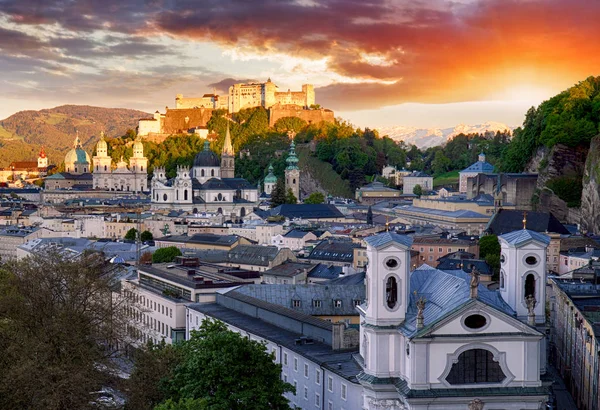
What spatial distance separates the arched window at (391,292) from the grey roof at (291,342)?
447cm

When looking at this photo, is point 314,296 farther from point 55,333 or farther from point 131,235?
point 131,235

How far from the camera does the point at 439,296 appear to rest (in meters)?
31.8

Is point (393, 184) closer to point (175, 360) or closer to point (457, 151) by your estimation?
point (457, 151)

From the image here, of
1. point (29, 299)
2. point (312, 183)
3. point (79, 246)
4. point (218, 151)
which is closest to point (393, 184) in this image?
point (312, 183)

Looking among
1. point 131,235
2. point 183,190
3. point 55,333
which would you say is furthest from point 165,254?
point 183,190

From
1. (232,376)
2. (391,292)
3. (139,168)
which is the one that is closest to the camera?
(391,292)

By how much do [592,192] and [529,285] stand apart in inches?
2169

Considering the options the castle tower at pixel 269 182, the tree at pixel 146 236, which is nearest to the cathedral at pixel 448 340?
the tree at pixel 146 236

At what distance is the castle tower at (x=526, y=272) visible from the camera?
106 feet

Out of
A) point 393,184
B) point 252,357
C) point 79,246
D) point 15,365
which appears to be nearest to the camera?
point 252,357

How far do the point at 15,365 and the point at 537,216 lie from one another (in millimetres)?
57657

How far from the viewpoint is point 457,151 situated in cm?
18538

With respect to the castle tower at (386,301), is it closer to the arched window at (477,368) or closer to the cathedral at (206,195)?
the arched window at (477,368)

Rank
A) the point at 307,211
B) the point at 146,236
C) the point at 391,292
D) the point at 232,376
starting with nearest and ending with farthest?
the point at 391,292
the point at 232,376
the point at 146,236
the point at 307,211
